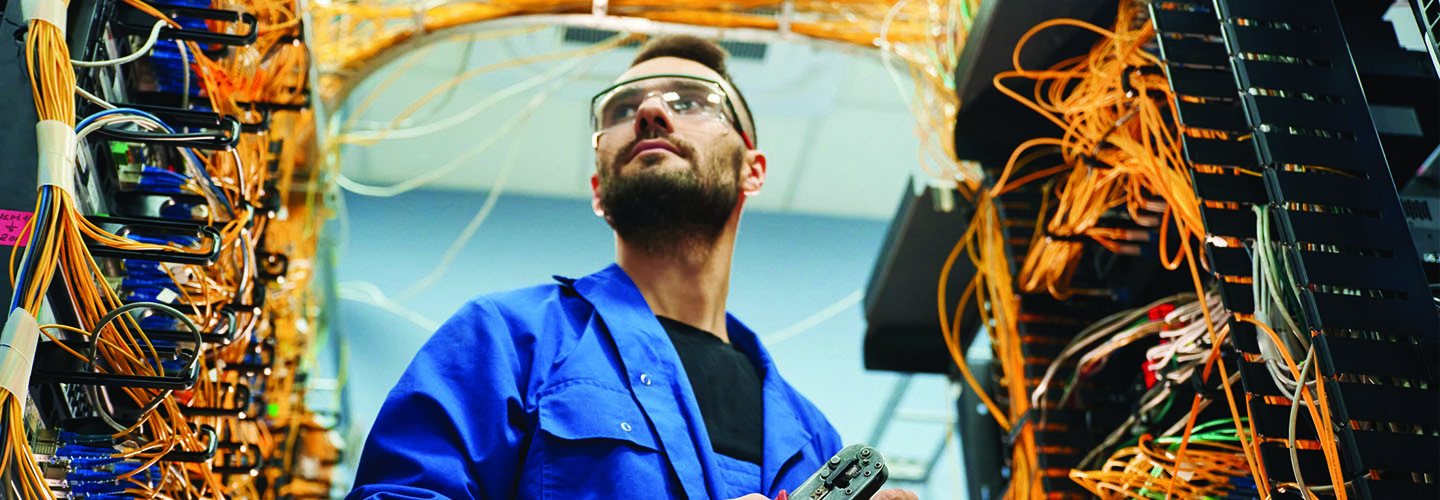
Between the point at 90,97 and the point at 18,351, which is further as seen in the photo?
the point at 90,97

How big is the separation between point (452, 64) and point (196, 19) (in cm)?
263

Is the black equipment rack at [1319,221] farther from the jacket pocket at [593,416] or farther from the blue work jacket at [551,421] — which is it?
the jacket pocket at [593,416]

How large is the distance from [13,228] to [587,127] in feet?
11.1

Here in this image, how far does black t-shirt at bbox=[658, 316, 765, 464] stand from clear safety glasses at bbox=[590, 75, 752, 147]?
1.11 ft

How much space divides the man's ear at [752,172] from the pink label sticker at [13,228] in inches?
40.4

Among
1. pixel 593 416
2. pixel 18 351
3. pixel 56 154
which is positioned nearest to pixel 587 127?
pixel 593 416

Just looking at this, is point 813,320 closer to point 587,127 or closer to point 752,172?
point 587,127

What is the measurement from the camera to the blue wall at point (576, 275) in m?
4.43

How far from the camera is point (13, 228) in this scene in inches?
45.6

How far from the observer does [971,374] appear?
7.82ft

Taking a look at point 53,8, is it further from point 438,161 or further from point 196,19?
point 438,161

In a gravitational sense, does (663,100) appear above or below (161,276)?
above

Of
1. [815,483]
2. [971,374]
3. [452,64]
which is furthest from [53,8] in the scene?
[452,64]

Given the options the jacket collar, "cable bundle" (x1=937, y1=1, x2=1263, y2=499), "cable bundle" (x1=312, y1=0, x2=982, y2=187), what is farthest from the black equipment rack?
"cable bundle" (x1=312, y1=0, x2=982, y2=187)
